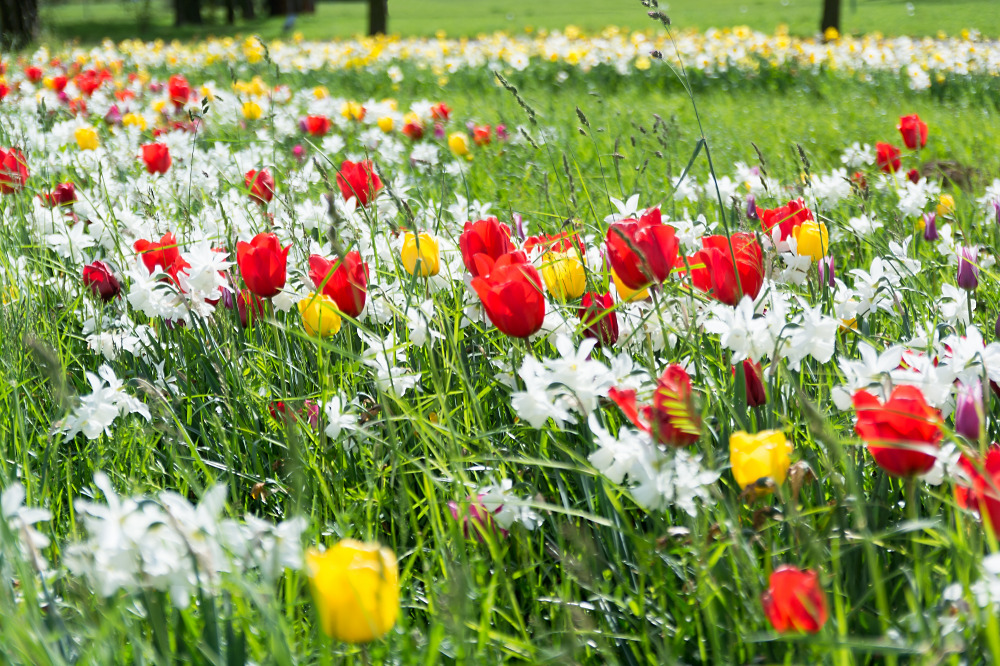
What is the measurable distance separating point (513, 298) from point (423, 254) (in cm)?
41

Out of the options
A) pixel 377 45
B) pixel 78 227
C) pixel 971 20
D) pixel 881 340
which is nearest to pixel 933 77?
pixel 377 45

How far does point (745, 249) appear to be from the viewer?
1601 mm

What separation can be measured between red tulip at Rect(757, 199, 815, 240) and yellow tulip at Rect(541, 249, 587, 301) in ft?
1.25

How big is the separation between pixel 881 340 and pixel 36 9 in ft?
59.5

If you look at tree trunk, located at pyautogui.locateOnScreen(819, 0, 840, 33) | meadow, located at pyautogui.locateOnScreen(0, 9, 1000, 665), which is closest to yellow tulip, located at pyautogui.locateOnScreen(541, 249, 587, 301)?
meadow, located at pyautogui.locateOnScreen(0, 9, 1000, 665)

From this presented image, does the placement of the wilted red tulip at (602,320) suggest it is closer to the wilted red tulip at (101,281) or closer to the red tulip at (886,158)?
the wilted red tulip at (101,281)

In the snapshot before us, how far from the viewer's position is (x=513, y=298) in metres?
1.31

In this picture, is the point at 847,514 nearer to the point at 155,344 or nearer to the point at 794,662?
the point at 794,662

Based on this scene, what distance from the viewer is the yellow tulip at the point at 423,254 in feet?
5.48

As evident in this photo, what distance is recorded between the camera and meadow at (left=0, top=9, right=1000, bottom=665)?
924mm

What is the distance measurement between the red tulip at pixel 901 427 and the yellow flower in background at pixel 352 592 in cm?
55

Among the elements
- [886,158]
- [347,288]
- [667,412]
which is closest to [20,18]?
[886,158]

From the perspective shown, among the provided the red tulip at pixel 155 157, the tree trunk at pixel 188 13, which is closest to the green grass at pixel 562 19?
the tree trunk at pixel 188 13

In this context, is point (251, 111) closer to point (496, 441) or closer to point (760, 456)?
point (496, 441)
